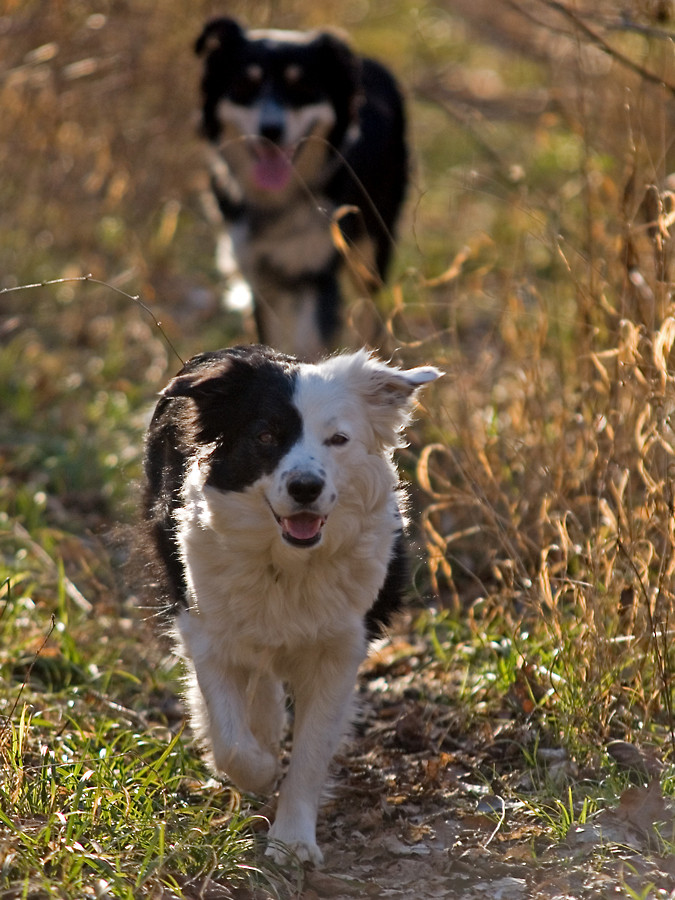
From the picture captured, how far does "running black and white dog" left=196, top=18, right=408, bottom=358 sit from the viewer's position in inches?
244

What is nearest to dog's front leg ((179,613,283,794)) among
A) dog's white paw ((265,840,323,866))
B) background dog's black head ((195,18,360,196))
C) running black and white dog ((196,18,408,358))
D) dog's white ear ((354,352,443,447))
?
dog's white paw ((265,840,323,866))

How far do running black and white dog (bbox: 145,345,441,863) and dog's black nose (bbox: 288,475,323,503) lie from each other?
65 millimetres

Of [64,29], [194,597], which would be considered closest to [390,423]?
[194,597]

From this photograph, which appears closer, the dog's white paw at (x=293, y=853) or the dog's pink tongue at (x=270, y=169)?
the dog's white paw at (x=293, y=853)

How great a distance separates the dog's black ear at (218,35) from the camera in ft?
20.3

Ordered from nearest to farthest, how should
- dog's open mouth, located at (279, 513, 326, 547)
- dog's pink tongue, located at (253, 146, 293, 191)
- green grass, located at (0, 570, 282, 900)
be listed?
1. green grass, located at (0, 570, 282, 900)
2. dog's open mouth, located at (279, 513, 326, 547)
3. dog's pink tongue, located at (253, 146, 293, 191)

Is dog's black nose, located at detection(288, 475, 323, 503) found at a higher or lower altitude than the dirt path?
higher

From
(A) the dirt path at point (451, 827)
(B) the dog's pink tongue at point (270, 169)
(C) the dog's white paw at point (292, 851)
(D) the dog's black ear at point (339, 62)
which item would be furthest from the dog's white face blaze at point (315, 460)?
→ (D) the dog's black ear at point (339, 62)

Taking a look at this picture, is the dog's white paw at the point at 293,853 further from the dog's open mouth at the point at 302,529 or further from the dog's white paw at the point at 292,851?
the dog's open mouth at the point at 302,529

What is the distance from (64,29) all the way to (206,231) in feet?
7.28

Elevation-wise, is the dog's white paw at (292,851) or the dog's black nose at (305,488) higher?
the dog's black nose at (305,488)

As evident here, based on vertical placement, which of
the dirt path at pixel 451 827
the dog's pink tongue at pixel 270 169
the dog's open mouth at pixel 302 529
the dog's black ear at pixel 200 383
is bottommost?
the dirt path at pixel 451 827

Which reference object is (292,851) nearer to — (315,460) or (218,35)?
(315,460)

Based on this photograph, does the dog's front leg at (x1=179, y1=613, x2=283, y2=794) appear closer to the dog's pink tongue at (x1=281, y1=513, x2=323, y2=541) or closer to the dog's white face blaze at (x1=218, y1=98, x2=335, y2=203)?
the dog's pink tongue at (x1=281, y1=513, x2=323, y2=541)
